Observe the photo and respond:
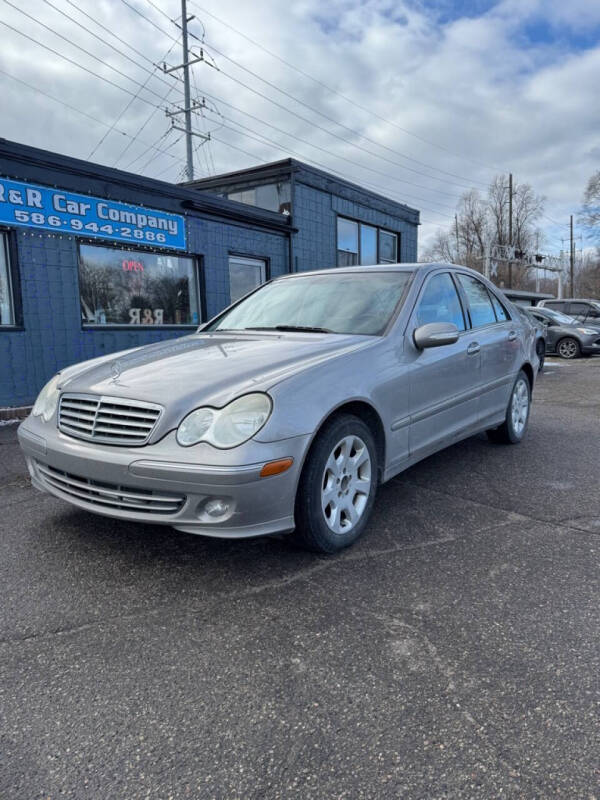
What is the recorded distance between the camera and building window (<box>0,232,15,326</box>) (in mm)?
7402

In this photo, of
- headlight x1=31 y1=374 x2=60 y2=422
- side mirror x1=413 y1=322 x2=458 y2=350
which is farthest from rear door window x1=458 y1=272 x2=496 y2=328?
headlight x1=31 y1=374 x2=60 y2=422

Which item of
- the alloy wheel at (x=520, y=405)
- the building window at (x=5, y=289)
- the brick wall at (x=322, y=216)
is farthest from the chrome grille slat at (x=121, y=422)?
the brick wall at (x=322, y=216)

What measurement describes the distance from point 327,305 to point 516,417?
2497 millimetres

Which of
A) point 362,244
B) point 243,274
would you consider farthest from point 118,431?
point 362,244

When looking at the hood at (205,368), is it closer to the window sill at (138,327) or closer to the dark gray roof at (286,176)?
the window sill at (138,327)

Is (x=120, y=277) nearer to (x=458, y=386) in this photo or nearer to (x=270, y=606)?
(x=458, y=386)

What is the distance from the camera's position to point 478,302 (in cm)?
483

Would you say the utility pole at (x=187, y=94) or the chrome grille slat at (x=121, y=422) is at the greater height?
the utility pole at (x=187, y=94)

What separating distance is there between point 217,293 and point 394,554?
8180mm

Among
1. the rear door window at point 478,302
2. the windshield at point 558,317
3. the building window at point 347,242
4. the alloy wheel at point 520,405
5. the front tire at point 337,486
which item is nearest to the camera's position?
the front tire at point 337,486

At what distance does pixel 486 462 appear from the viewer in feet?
15.8

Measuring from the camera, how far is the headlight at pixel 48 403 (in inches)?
125

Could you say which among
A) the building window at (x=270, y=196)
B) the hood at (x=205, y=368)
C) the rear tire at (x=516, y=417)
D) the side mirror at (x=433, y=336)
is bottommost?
the rear tire at (x=516, y=417)

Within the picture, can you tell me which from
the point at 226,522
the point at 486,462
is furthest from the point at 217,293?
the point at 226,522
